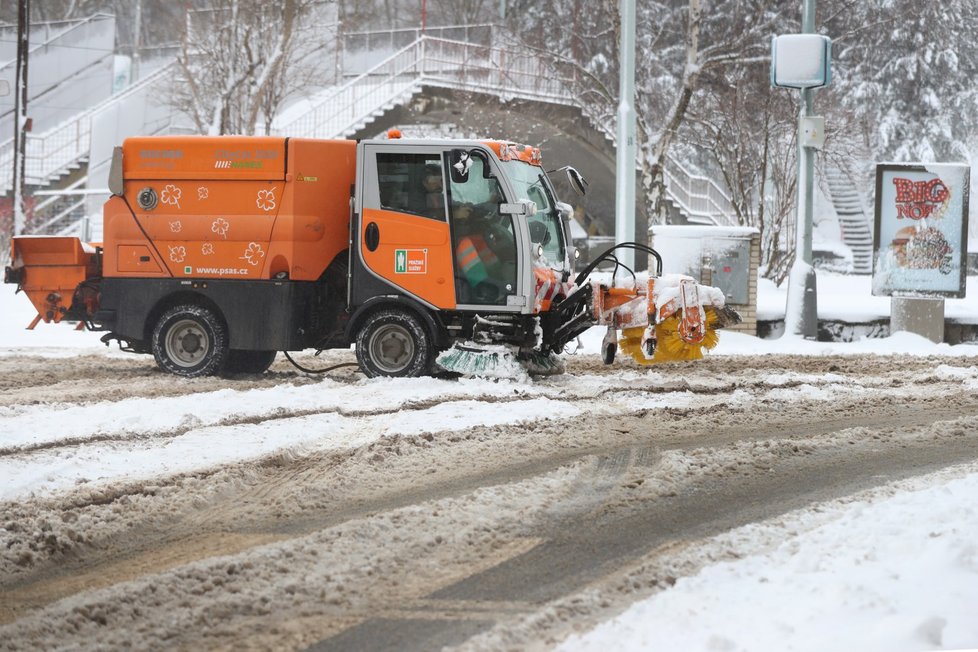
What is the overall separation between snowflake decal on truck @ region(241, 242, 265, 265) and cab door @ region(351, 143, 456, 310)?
1071 mm

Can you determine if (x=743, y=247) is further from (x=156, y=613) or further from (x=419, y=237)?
(x=156, y=613)

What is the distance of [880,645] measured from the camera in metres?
4.66

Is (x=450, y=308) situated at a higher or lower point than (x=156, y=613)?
higher

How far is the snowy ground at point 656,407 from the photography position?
4859 mm

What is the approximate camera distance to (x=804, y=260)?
1825 centimetres

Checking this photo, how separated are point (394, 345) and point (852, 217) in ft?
103

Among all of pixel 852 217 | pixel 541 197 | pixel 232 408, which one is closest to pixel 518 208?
pixel 541 197

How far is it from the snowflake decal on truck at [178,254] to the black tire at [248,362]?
133 centimetres

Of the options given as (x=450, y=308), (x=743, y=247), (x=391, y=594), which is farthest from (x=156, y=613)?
(x=743, y=247)

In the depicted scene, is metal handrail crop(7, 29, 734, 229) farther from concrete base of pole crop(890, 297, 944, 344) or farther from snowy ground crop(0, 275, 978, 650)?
snowy ground crop(0, 275, 978, 650)

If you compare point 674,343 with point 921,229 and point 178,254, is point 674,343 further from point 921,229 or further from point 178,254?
point 921,229

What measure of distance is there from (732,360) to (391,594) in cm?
1058

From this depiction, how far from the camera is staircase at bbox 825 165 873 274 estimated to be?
135 feet

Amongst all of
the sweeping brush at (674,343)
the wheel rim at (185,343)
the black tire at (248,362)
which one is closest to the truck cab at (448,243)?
the sweeping brush at (674,343)
